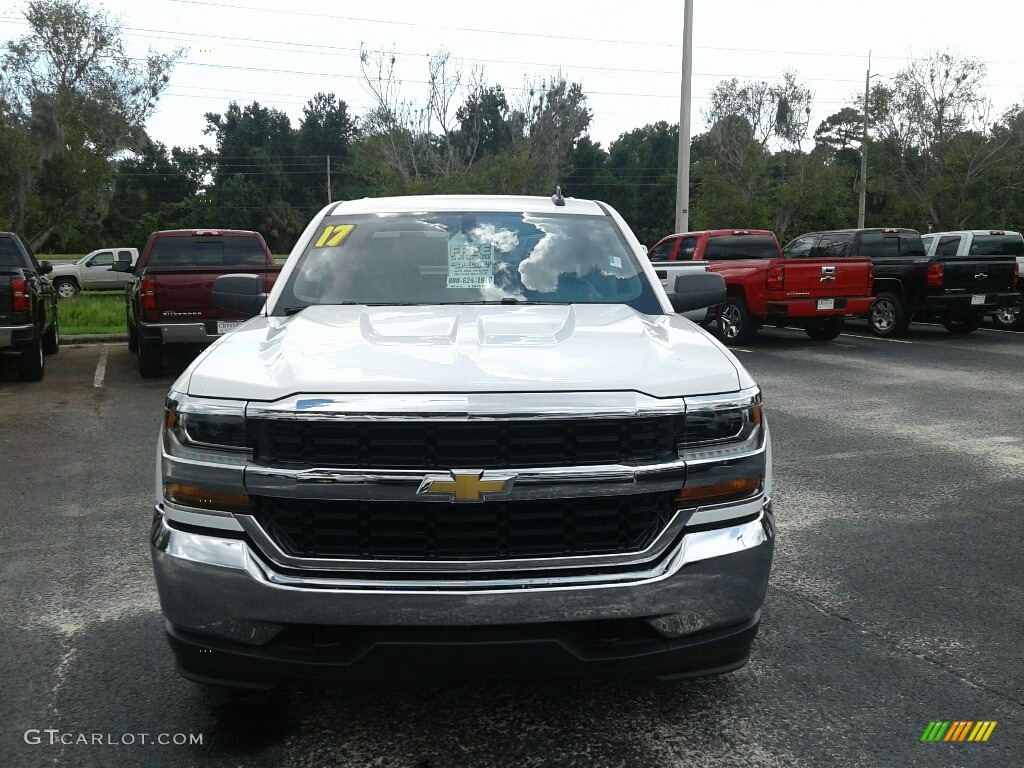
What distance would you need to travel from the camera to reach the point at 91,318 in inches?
760

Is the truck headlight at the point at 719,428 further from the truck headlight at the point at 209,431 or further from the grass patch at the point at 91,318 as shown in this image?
Result: the grass patch at the point at 91,318

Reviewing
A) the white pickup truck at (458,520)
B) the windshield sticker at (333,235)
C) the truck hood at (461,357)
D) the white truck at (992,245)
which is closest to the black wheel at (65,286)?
the white truck at (992,245)

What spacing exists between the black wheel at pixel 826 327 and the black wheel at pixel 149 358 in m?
10.7

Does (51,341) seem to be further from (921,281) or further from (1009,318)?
(1009,318)

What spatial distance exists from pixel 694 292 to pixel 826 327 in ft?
42.9

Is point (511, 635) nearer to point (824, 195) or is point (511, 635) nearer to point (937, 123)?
point (824, 195)

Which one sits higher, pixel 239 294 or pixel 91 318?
pixel 239 294

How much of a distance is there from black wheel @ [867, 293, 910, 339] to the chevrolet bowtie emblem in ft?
51.9

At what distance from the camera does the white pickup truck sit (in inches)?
107

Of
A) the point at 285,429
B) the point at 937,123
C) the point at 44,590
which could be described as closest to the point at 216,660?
the point at 285,429

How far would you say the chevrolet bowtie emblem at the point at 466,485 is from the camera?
2.73m

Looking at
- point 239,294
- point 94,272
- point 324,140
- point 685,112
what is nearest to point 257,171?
point 324,140

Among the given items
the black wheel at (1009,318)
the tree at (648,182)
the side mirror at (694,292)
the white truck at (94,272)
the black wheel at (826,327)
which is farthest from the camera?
the tree at (648,182)

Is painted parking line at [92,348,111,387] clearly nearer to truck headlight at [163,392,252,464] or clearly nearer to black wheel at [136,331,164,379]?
black wheel at [136,331,164,379]
